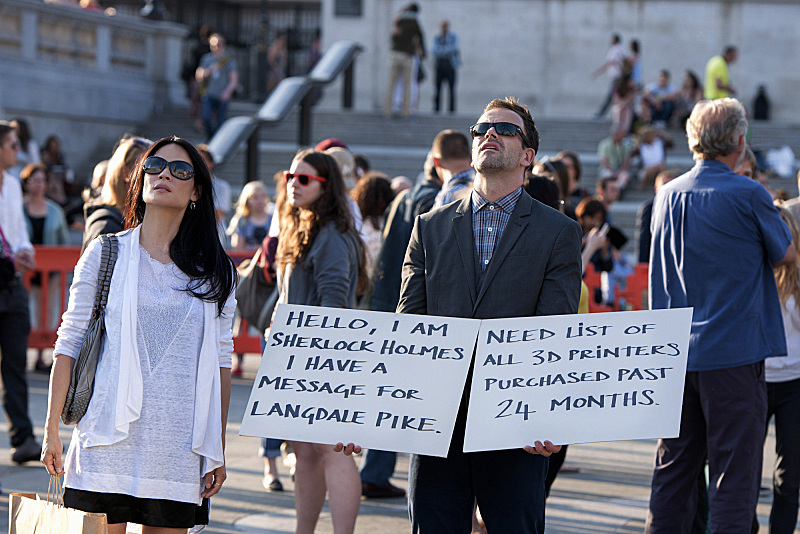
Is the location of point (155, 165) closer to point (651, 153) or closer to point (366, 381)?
point (366, 381)

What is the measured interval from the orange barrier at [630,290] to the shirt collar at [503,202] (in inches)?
221

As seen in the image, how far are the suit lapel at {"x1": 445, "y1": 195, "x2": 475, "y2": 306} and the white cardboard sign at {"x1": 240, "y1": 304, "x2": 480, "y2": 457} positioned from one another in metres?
0.15

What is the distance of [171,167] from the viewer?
3.91 m

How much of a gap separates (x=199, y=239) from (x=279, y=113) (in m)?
12.2

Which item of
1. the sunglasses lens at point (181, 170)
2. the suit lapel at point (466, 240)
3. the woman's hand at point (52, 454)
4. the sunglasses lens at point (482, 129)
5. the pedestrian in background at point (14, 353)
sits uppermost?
the sunglasses lens at point (482, 129)

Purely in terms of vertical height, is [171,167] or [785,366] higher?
[171,167]

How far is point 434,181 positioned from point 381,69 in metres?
20.0

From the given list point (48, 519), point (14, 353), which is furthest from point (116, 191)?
point (48, 519)

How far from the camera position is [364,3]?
86.1ft

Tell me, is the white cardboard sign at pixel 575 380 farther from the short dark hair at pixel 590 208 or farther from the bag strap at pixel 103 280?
the short dark hair at pixel 590 208

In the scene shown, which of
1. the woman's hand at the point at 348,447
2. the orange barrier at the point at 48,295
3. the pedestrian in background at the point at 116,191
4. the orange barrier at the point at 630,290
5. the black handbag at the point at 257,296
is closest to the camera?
the woman's hand at the point at 348,447

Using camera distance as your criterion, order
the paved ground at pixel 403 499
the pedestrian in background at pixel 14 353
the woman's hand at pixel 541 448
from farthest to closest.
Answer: the pedestrian in background at pixel 14 353 → the paved ground at pixel 403 499 → the woman's hand at pixel 541 448

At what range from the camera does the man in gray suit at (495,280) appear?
12.5ft

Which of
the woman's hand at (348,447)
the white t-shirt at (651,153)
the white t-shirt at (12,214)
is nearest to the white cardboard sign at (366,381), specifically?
the woman's hand at (348,447)
